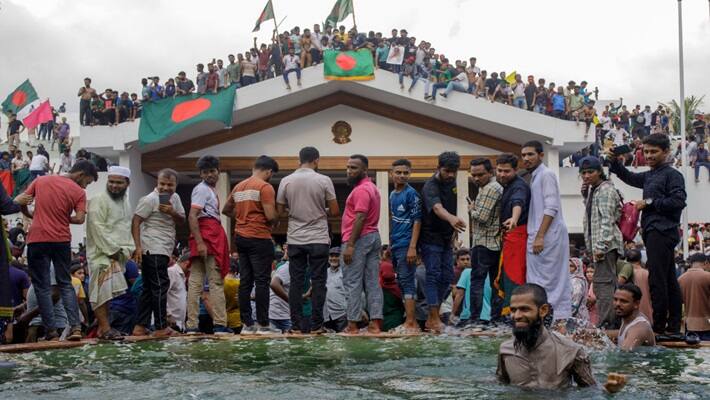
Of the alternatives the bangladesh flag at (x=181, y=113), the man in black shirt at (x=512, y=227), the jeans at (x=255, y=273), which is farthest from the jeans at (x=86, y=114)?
the man in black shirt at (x=512, y=227)

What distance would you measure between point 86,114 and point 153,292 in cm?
1473

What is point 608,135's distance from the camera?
26.1m

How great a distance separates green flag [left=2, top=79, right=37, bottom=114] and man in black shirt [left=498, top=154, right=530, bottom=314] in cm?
2372

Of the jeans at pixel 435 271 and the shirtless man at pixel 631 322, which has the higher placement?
the jeans at pixel 435 271

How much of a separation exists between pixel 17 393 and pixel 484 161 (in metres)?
4.69

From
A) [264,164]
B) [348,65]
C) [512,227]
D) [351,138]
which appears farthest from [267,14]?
[512,227]

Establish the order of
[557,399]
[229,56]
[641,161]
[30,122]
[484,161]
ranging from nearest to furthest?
[557,399] → [484,161] → [229,56] → [641,161] → [30,122]

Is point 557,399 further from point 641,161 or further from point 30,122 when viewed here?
point 30,122

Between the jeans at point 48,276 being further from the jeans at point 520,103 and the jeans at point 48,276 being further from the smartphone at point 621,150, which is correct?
the jeans at point 520,103

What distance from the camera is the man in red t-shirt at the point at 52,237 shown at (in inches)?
305

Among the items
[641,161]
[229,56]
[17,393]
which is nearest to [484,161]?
[17,393]

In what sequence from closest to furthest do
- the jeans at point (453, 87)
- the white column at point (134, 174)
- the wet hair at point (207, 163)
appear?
the wet hair at point (207, 163), the jeans at point (453, 87), the white column at point (134, 174)

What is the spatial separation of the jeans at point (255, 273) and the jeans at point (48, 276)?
1528 mm

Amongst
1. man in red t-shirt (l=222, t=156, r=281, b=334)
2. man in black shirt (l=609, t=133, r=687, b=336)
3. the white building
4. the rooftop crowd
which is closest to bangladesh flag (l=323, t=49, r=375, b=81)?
the white building
